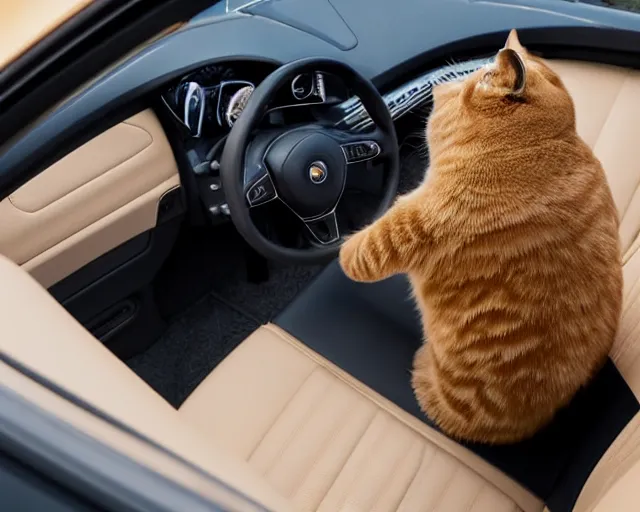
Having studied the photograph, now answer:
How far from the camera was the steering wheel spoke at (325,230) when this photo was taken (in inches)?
50.6

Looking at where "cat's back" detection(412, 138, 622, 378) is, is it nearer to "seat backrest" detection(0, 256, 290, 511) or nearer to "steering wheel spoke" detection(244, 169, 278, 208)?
"steering wheel spoke" detection(244, 169, 278, 208)

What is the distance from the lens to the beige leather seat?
0.86m

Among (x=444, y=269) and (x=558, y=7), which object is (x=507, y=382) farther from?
(x=558, y=7)

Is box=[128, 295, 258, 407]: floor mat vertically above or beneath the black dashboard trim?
beneath

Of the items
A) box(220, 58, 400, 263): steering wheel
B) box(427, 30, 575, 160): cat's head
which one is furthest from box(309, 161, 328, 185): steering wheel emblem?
box(427, 30, 575, 160): cat's head

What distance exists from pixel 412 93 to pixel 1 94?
871 millimetres

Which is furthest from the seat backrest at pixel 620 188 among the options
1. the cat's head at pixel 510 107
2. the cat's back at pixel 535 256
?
the cat's head at pixel 510 107

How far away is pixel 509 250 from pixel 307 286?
0.47m

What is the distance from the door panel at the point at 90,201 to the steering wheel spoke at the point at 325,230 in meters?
0.28

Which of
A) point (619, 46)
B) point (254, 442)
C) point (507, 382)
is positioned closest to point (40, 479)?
point (254, 442)

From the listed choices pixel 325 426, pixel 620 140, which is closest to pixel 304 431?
pixel 325 426

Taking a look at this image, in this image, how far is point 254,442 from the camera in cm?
112

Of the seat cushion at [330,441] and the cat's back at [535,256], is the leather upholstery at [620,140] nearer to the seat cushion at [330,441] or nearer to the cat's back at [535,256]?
the cat's back at [535,256]

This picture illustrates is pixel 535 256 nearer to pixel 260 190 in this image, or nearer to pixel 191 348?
pixel 260 190
